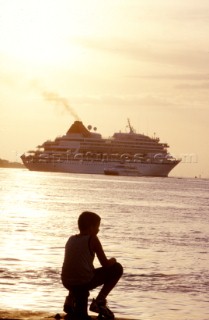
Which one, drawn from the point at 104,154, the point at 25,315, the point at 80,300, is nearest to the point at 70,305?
the point at 80,300

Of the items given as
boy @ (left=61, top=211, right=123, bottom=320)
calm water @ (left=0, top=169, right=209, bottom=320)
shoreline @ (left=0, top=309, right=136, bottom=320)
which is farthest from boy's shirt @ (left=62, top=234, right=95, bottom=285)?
calm water @ (left=0, top=169, right=209, bottom=320)

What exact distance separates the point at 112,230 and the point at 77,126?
498ft

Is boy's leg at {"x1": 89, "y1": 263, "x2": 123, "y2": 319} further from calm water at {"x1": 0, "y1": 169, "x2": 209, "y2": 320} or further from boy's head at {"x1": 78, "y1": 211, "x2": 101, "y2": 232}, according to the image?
calm water at {"x1": 0, "y1": 169, "x2": 209, "y2": 320}

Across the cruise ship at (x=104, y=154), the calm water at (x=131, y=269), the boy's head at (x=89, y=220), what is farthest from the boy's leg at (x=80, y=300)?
the cruise ship at (x=104, y=154)

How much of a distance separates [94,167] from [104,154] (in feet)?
14.4

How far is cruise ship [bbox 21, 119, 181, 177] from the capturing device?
171375 millimetres

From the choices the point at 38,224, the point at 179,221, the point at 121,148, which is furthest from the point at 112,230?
the point at 121,148

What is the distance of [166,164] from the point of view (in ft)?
586

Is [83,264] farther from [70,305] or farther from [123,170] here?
[123,170]

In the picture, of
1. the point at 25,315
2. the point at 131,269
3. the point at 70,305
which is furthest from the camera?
the point at 131,269

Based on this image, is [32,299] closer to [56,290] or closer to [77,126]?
[56,290]

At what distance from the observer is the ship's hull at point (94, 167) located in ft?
567

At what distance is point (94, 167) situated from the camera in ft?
569

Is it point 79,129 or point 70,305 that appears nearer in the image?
point 70,305
